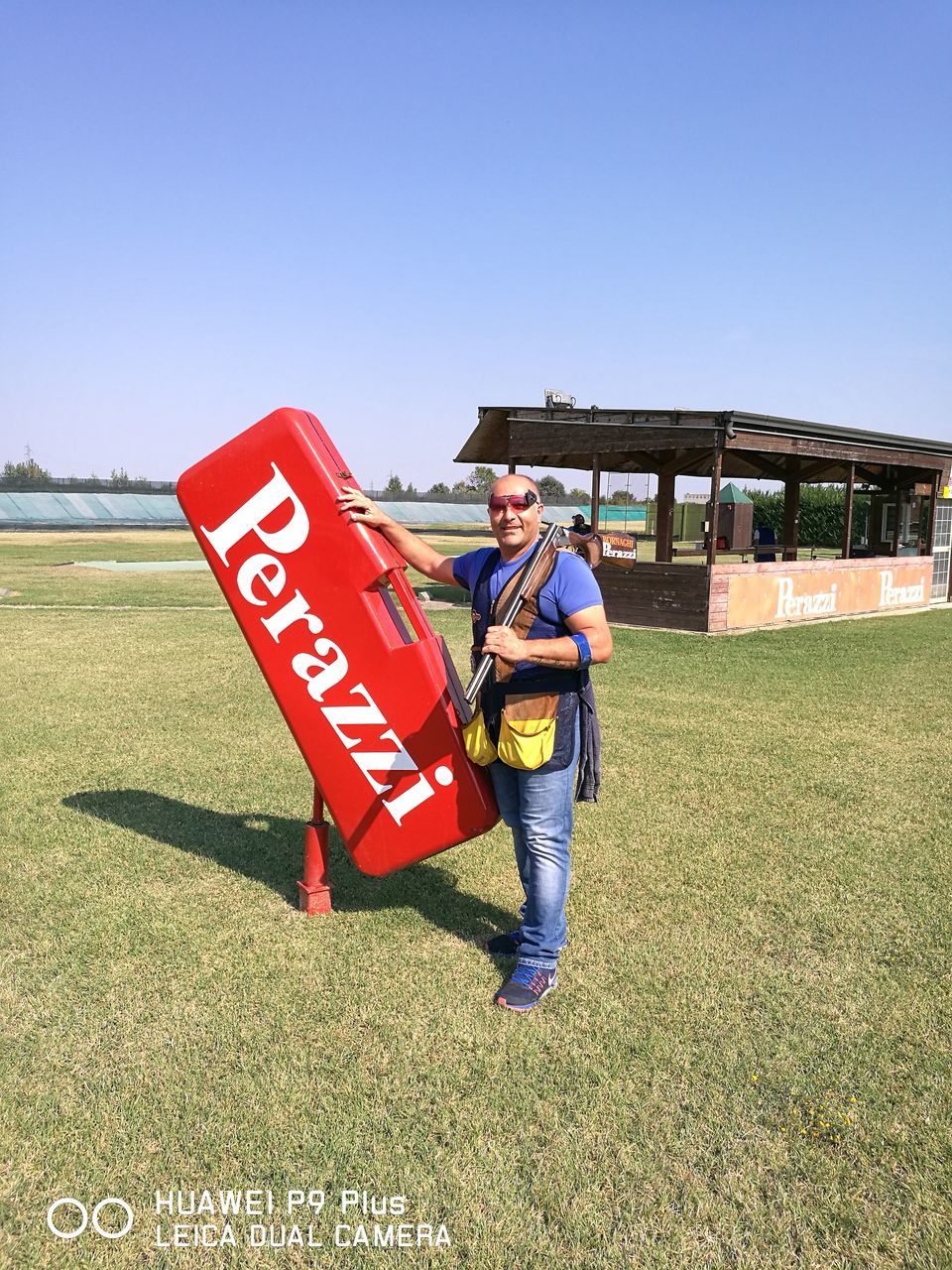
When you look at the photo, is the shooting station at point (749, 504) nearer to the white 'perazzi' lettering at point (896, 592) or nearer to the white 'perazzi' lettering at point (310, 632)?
the white 'perazzi' lettering at point (896, 592)

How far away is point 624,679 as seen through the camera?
1000 cm

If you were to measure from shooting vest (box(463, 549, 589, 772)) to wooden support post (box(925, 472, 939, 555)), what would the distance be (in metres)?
18.5

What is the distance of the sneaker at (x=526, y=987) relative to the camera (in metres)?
3.47

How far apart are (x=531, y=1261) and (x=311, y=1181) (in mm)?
661

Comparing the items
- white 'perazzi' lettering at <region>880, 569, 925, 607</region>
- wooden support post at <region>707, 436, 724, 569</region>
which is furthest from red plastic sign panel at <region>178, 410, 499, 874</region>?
white 'perazzi' lettering at <region>880, 569, 925, 607</region>

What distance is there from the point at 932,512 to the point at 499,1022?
62.6 feet

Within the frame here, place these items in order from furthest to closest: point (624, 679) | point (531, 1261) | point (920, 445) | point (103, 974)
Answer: point (920, 445) → point (624, 679) → point (103, 974) → point (531, 1261)

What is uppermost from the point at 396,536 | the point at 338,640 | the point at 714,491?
the point at 714,491

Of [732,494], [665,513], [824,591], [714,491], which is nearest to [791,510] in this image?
[665,513]

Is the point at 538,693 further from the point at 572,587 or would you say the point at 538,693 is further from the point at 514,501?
the point at 514,501

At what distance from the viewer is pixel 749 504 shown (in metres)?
20.8

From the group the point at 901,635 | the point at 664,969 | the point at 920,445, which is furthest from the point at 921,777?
the point at 920,445

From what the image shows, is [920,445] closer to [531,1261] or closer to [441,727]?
[441,727]

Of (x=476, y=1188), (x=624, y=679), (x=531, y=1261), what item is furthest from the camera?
(x=624, y=679)
